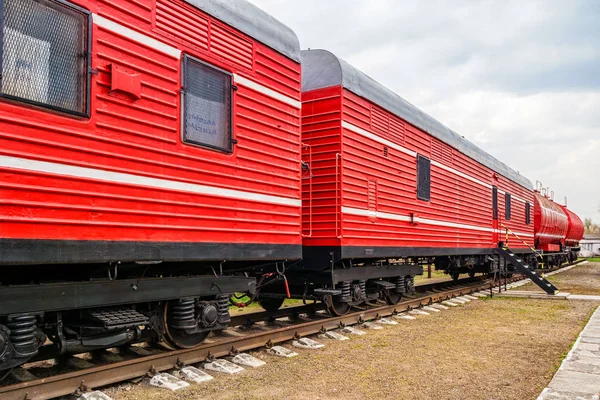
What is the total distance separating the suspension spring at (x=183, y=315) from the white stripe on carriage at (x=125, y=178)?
3.72 feet

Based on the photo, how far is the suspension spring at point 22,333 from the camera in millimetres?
3943

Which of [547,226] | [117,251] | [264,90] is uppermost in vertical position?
[264,90]

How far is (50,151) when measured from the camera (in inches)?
154

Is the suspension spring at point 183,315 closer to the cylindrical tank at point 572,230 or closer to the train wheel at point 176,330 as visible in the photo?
the train wheel at point 176,330

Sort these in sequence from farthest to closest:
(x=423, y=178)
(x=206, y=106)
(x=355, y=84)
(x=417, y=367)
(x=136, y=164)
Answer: (x=423, y=178), (x=355, y=84), (x=417, y=367), (x=206, y=106), (x=136, y=164)

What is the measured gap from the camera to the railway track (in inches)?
165

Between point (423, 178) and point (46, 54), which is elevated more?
point (46, 54)

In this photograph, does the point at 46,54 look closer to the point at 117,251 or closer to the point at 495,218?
the point at 117,251

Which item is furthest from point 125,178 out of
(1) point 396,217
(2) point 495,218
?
(2) point 495,218

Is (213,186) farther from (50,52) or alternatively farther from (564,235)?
(564,235)

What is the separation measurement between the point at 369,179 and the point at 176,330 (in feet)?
14.0

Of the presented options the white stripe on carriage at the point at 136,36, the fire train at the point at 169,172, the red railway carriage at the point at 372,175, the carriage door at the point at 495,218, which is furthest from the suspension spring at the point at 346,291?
the carriage door at the point at 495,218

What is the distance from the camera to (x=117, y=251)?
440 cm

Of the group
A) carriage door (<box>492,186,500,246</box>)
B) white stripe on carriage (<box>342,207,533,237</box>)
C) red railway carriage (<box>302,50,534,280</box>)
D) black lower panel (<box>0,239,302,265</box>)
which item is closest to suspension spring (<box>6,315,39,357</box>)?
black lower panel (<box>0,239,302,265</box>)
